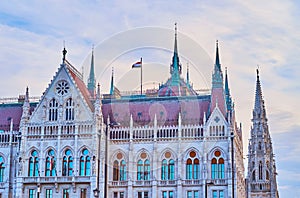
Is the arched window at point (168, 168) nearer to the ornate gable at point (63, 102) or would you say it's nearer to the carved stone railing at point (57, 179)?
the carved stone railing at point (57, 179)

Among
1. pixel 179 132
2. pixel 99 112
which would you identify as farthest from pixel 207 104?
pixel 99 112

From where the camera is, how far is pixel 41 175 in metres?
92.8

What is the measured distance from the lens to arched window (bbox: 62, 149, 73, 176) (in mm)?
92875

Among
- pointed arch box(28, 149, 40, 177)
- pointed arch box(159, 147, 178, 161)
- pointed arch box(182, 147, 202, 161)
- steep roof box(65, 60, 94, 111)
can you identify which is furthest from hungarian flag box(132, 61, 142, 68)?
pointed arch box(28, 149, 40, 177)

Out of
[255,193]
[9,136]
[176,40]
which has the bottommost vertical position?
[255,193]

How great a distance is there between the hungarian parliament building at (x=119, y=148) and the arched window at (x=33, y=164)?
0.19 feet

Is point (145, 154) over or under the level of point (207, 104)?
under

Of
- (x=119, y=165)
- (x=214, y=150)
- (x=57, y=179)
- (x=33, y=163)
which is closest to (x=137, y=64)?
(x=119, y=165)

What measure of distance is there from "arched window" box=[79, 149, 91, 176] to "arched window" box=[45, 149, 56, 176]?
4091mm

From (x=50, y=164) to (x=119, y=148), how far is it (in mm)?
10419

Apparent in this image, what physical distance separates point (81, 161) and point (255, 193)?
130 ft

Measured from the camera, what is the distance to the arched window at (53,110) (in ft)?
313

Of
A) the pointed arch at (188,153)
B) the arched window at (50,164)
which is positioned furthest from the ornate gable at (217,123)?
the arched window at (50,164)

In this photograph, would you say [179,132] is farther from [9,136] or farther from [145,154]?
[9,136]
